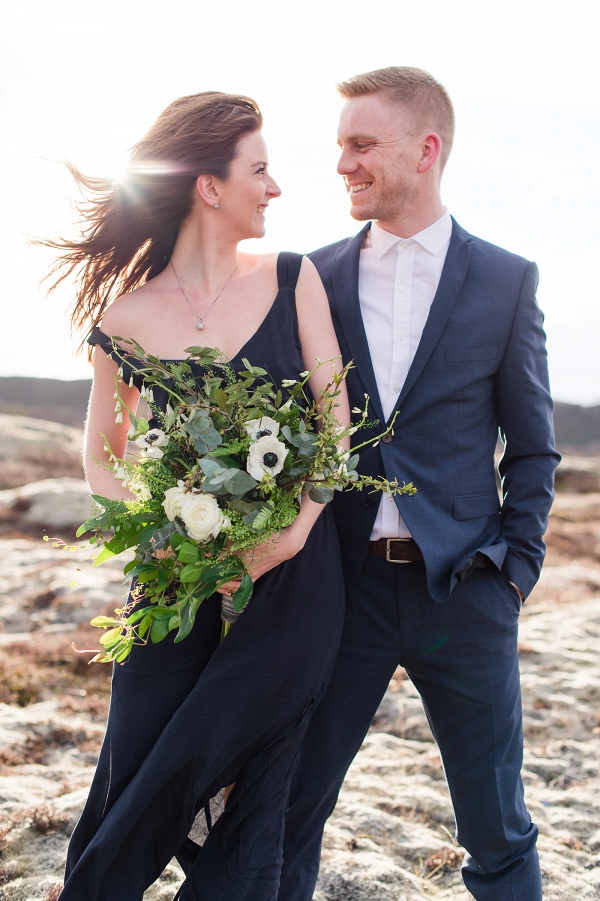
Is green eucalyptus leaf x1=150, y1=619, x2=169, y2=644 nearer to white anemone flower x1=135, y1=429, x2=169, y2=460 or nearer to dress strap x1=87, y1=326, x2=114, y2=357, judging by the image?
white anemone flower x1=135, y1=429, x2=169, y2=460

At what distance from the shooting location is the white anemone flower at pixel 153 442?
234 cm

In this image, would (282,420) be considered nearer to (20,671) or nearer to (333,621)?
(333,621)

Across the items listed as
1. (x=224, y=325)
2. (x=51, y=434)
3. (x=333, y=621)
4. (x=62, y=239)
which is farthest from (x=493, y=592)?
(x=51, y=434)

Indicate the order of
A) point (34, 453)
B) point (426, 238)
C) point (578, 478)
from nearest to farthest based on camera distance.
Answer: point (426, 238) → point (34, 453) → point (578, 478)

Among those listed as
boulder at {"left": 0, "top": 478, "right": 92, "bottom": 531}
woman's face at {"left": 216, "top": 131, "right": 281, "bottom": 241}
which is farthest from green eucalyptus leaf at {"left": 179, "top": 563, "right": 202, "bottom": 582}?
boulder at {"left": 0, "top": 478, "right": 92, "bottom": 531}

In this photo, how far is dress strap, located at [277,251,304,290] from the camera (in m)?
3.02

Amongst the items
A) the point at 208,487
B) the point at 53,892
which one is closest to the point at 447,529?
the point at 208,487

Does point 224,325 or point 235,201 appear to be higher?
point 235,201

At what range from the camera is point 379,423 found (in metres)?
2.93

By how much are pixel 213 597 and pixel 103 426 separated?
804 mm

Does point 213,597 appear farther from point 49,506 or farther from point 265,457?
point 49,506

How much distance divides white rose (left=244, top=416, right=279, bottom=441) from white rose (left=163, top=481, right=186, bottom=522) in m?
0.26

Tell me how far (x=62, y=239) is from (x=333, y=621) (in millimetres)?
1952

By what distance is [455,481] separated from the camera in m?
2.96
